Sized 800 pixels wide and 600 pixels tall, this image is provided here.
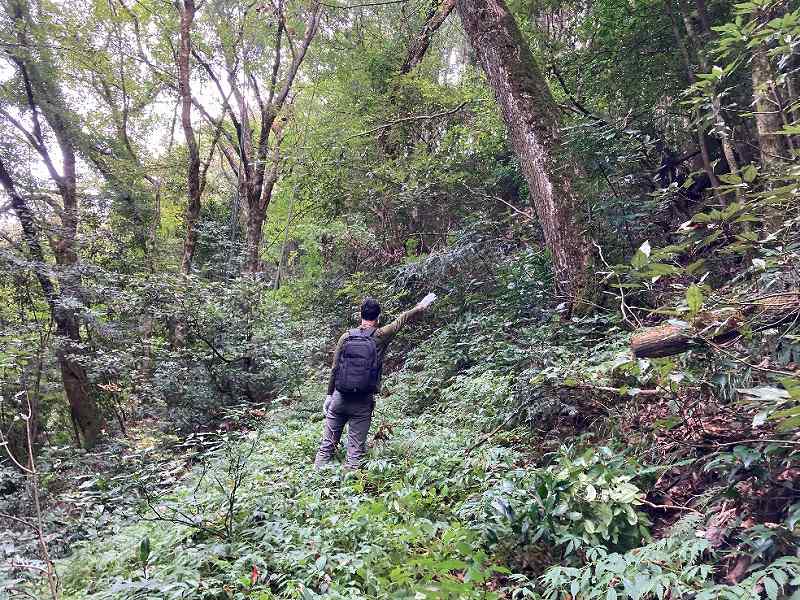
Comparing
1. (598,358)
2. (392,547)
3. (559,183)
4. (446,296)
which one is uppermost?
(559,183)

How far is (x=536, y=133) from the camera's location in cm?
605

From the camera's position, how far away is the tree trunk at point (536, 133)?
19.1ft

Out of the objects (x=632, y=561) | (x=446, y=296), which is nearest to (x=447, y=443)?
(x=632, y=561)

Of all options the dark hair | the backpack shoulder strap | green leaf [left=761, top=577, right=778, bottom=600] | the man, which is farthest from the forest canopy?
the dark hair

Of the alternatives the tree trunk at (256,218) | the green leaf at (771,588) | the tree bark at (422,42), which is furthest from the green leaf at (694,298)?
the tree trunk at (256,218)

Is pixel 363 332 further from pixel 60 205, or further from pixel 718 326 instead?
pixel 60 205

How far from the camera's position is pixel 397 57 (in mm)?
12281

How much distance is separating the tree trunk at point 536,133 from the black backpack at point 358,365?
8.14 ft

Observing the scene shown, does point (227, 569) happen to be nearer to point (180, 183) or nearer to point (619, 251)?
point (619, 251)

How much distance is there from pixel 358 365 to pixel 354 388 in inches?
9.1

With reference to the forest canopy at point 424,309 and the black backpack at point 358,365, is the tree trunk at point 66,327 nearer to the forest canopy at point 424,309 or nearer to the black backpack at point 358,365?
the forest canopy at point 424,309

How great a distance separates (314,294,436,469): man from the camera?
16.0 ft

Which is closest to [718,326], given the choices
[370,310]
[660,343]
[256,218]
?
[660,343]

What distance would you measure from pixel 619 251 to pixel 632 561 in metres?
4.76
